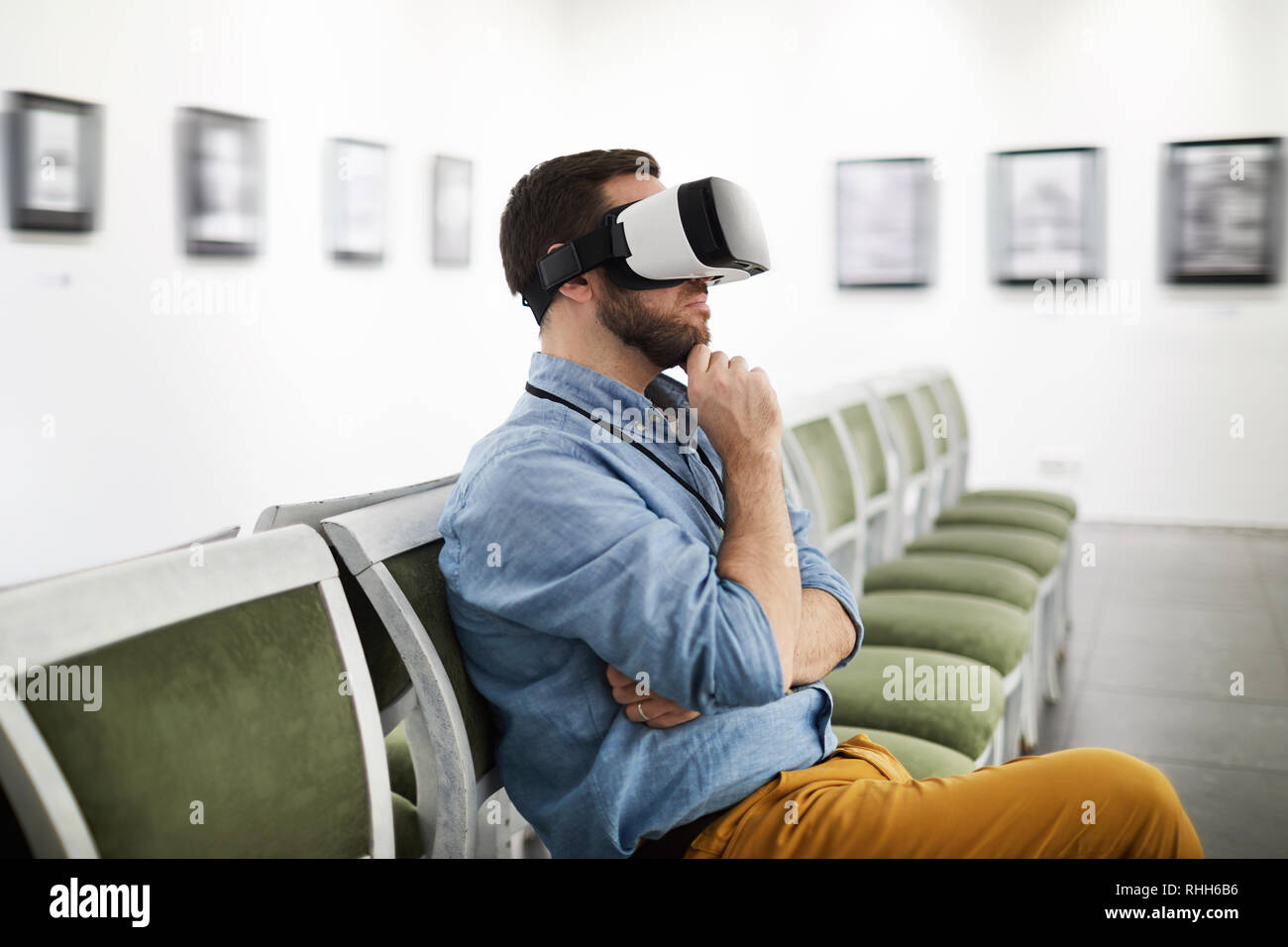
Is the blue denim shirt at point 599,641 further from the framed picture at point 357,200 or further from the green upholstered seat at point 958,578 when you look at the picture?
the framed picture at point 357,200

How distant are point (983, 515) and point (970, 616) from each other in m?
1.40

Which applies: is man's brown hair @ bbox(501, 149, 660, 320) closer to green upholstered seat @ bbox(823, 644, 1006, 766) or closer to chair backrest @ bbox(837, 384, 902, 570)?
green upholstered seat @ bbox(823, 644, 1006, 766)

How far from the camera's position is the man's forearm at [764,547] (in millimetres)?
1204

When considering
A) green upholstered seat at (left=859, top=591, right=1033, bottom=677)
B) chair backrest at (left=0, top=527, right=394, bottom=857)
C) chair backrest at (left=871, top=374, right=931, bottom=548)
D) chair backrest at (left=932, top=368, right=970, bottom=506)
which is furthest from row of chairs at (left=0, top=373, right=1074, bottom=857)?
chair backrest at (left=932, top=368, right=970, bottom=506)

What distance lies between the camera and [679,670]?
1.11 meters

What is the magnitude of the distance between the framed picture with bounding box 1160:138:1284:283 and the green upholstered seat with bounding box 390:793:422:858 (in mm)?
5626

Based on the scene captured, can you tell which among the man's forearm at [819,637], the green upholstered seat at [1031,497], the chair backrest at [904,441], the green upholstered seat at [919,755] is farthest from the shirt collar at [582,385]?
the green upholstered seat at [1031,497]

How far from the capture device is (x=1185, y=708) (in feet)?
10.7

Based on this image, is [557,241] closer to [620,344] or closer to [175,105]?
[620,344]

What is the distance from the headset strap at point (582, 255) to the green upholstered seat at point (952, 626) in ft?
3.82

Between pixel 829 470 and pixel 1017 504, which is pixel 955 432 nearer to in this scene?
pixel 1017 504

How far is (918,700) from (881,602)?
66 cm

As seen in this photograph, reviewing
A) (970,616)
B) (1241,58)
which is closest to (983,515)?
(970,616)

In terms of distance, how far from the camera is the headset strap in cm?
135
